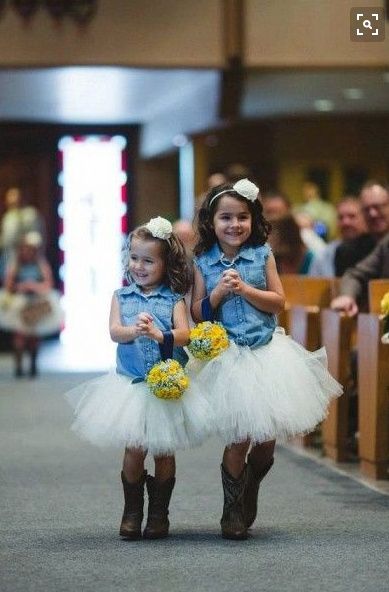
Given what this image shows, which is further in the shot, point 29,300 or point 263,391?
point 29,300

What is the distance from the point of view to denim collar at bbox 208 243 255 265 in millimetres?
6414

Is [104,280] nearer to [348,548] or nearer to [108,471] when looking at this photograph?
[108,471]

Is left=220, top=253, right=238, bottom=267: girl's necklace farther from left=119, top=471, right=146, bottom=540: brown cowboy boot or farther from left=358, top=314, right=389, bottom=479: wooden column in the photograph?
left=358, top=314, right=389, bottom=479: wooden column

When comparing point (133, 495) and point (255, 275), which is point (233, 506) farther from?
point (255, 275)

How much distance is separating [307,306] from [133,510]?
4419 mm

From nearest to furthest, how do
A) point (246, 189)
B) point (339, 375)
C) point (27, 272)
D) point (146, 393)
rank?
point (146, 393) → point (246, 189) → point (339, 375) → point (27, 272)

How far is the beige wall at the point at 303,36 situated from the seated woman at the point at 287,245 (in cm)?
284

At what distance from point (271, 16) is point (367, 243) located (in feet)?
15.7

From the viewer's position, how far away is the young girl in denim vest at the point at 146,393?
20.2 ft

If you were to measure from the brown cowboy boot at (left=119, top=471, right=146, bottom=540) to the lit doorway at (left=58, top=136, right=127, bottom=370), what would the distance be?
52.9 feet

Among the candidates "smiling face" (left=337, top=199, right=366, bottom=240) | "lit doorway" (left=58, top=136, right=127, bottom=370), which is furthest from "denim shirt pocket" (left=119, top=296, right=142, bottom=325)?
"lit doorway" (left=58, top=136, right=127, bottom=370)

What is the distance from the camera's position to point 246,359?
248 inches

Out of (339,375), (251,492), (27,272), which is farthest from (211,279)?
(27,272)

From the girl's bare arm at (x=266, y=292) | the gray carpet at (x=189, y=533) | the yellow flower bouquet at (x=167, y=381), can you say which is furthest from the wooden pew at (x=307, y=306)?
the yellow flower bouquet at (x=167, y=381)
